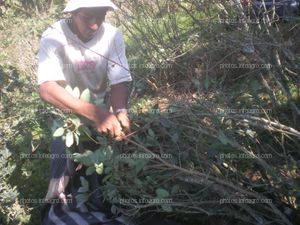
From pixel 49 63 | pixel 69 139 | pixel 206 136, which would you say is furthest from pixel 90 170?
pixel 49 63

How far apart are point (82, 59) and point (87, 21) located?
0.32 meters

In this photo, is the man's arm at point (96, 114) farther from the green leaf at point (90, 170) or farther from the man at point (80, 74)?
the green leaf at point (90, 170)

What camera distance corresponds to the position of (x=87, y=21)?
283cm

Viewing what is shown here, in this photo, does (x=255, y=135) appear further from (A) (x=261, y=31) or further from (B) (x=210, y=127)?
(A) (x=261, y=31)

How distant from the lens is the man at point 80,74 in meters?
2.38

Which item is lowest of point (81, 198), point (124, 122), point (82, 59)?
point (81, 198)

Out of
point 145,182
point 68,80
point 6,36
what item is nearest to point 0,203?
point 68,80

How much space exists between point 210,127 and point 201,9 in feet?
2.42

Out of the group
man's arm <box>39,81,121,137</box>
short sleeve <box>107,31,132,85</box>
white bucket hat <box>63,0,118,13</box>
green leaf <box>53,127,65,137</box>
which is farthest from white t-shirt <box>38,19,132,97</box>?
green leaf <box>53,127,65,137</box>

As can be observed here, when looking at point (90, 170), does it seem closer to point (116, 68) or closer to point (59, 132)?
point (59, 132)

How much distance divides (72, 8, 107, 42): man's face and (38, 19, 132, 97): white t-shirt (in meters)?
0.05

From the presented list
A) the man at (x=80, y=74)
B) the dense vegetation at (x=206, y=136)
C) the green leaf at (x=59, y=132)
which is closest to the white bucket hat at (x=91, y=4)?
the man at (x=80, y=74)

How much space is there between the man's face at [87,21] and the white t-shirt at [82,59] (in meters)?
0.05

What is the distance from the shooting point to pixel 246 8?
103 inches
